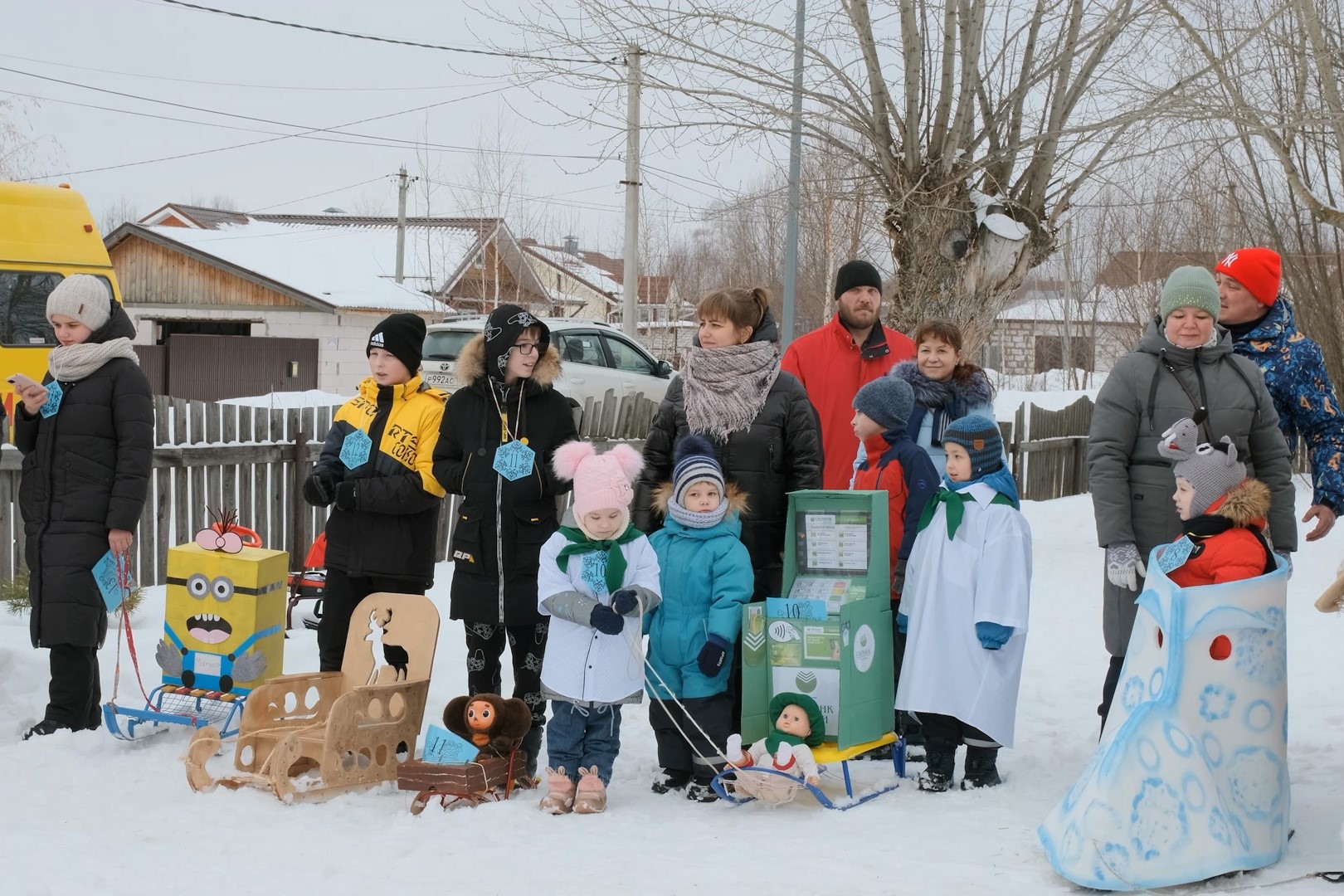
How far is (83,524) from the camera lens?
218 inches

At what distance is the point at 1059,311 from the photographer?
165 ft

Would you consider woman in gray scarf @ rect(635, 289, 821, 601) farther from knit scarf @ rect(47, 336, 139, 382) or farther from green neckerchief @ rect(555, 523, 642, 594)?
knit scarf @ rect(47, 336, 139, 382)

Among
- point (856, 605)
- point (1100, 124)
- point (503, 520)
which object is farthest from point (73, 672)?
point (1100, 124)

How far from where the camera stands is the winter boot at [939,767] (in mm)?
4906

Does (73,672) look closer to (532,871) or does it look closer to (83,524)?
(83,524)

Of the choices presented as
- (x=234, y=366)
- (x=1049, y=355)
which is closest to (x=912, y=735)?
(x=234, y=366)

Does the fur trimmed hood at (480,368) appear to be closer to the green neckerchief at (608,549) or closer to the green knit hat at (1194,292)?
the green neckerchief at (608,549)

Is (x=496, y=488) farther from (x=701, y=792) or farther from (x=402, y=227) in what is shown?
(x=402, y=227)

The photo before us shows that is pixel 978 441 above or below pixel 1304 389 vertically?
below

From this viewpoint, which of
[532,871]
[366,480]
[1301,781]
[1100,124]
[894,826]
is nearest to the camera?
[532,871]

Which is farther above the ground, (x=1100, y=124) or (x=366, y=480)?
(x=1100, y=124)

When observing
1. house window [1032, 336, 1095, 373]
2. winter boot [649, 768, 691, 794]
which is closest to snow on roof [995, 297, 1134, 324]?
house window [1032, 336, 1095, 373]

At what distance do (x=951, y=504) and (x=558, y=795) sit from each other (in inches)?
72.0

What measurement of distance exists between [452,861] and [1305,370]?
143 inches
